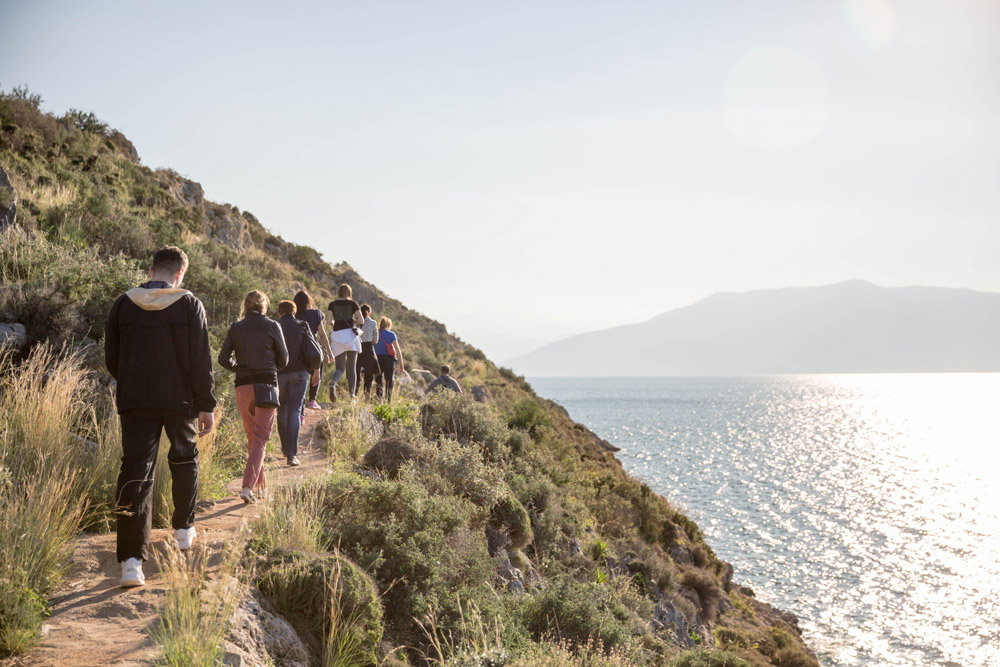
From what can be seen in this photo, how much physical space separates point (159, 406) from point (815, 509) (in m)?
34.7

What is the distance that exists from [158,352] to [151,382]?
0.20 metres

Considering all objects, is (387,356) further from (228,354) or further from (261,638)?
(261,638)

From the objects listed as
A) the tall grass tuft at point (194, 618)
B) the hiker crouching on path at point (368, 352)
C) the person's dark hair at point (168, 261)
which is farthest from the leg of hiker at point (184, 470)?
→ the hiker crouching on path at point (368, 352)

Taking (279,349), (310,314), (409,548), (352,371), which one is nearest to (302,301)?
(310,314)

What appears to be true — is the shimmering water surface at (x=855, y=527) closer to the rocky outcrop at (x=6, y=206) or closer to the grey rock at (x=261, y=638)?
the grey rock at (x=261, y=638)

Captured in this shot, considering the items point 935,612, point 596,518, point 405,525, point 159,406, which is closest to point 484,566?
point 405,525

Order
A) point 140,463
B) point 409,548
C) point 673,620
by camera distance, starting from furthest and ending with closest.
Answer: point 673,620
point 409,548
point 140,463

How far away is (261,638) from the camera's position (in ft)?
12.6

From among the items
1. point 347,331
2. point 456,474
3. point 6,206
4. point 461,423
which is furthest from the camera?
point 347,331

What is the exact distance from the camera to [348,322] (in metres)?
11.7

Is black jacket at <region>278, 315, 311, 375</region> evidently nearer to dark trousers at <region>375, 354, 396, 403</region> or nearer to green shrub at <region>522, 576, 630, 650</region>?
green shrub at <region>522, 576, 630, 650</region>

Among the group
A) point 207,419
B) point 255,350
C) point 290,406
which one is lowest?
point 290,406

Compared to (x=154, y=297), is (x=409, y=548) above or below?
below

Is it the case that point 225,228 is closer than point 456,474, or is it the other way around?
point 456,474
